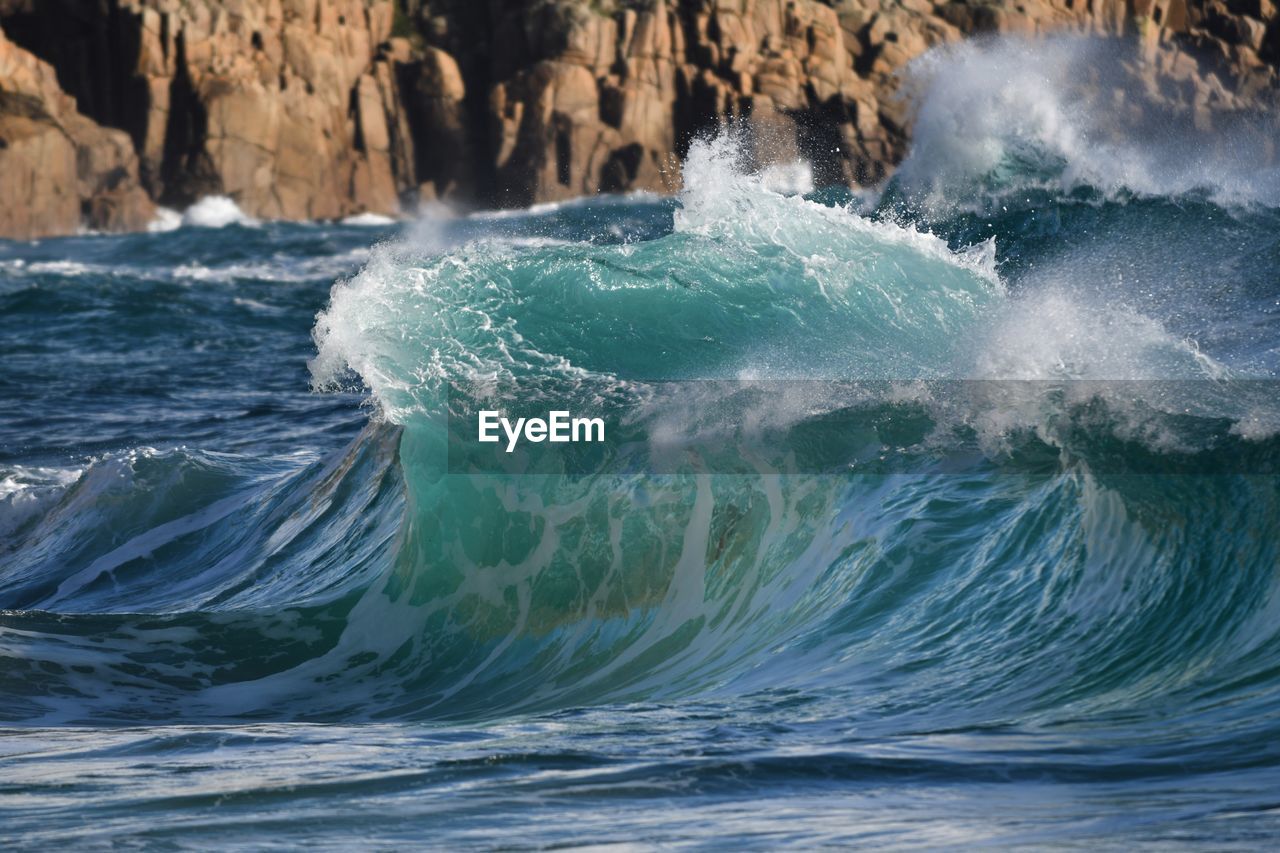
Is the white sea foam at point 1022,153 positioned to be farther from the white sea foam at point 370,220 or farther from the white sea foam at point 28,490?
the white sea foam at point 370,220

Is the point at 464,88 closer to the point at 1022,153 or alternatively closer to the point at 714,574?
the point at 1022,153

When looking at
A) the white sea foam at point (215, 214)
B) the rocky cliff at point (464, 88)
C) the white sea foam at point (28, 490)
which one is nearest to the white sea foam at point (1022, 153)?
the white sea foam at point (28, 490)

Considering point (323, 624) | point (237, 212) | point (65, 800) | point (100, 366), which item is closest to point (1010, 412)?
point (323, 624)

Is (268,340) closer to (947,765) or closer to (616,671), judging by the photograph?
(616,671)

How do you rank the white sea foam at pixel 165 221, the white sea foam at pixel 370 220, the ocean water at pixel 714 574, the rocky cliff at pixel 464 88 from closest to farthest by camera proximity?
the ocean water at pixel 714 574, the white sea foam at pixel 165 221, the rocky cliff at pixel 464 88, the white sea foam at pixel 370 220

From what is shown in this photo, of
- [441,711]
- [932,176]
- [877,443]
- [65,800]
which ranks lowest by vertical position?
[441,711]

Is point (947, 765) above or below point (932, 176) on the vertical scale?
below
